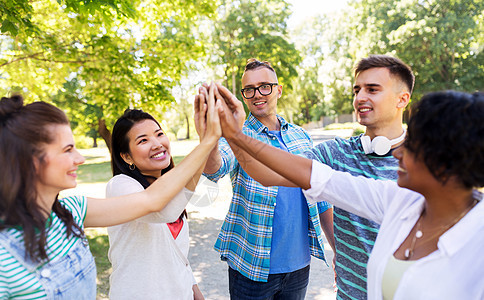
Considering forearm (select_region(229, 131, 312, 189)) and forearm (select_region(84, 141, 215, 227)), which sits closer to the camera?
forearm (select_region(84, 141, 215, 227))

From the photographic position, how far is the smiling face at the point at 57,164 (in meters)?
1.39

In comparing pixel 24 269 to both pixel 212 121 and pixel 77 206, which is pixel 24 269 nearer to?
pixel 77 206

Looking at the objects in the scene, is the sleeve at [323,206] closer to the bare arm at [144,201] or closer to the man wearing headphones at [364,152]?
the man wearing headphones at [364,152]

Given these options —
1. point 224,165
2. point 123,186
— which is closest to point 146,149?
point 123,186

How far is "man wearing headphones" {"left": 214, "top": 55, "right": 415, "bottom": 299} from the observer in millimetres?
2068

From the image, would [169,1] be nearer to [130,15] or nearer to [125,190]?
[130,15]

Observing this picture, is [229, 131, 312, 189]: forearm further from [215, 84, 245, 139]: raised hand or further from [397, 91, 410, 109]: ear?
[397, 91, 410, 109]: ear

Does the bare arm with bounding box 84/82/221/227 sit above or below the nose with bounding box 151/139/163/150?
below

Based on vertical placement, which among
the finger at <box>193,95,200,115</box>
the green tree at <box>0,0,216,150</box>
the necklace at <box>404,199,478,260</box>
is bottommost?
the necklace at <box>404,199,478,260</box>

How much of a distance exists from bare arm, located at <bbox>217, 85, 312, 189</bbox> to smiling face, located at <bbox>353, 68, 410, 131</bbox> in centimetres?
76

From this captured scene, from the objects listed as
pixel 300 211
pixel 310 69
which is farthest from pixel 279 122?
pixel 310 69

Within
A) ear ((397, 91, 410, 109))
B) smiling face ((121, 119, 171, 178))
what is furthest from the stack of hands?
ear ((397, 91, 410, 109))

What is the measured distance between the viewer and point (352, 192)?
Result: 1.78 meters

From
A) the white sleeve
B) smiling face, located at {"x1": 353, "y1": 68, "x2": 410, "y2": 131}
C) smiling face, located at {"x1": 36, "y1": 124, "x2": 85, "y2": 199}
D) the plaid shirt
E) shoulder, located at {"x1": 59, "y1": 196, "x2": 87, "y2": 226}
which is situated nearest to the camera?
smiling face, located at {"x1": 36, "y1": 124, "x2": 85, "y2": 199}
